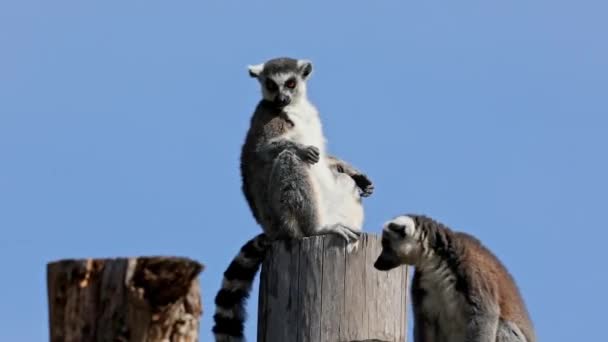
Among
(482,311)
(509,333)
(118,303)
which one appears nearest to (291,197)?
(482,311)

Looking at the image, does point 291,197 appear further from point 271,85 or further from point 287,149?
point 271,85

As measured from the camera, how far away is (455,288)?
884 cm

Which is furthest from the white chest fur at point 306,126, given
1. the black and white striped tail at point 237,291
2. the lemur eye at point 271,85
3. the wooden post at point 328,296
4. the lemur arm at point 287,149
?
the wooden post at point 328,296

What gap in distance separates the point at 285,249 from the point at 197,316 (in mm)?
2621

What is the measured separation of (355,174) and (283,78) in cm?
125

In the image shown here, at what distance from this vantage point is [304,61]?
1198cm

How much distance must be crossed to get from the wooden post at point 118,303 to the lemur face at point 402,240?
129 inches

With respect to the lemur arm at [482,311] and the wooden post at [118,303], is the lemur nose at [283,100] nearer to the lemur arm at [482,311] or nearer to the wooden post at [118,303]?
the lemur arm at [482,311]

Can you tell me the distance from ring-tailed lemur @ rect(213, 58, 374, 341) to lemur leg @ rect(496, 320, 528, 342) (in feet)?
4.90

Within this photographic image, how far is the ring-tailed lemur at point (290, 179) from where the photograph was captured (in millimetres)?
10047

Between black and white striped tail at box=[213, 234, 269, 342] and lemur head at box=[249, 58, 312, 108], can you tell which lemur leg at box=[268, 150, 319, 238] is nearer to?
black and white striped tail at box=[213, 234, 269, 342]

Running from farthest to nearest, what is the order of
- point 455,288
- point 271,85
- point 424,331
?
1. point 271,85
2. point 424,331
3. point 455,288

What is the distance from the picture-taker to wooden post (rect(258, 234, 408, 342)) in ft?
24.4

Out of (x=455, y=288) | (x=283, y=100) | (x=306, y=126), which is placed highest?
(x=283, y=100)
